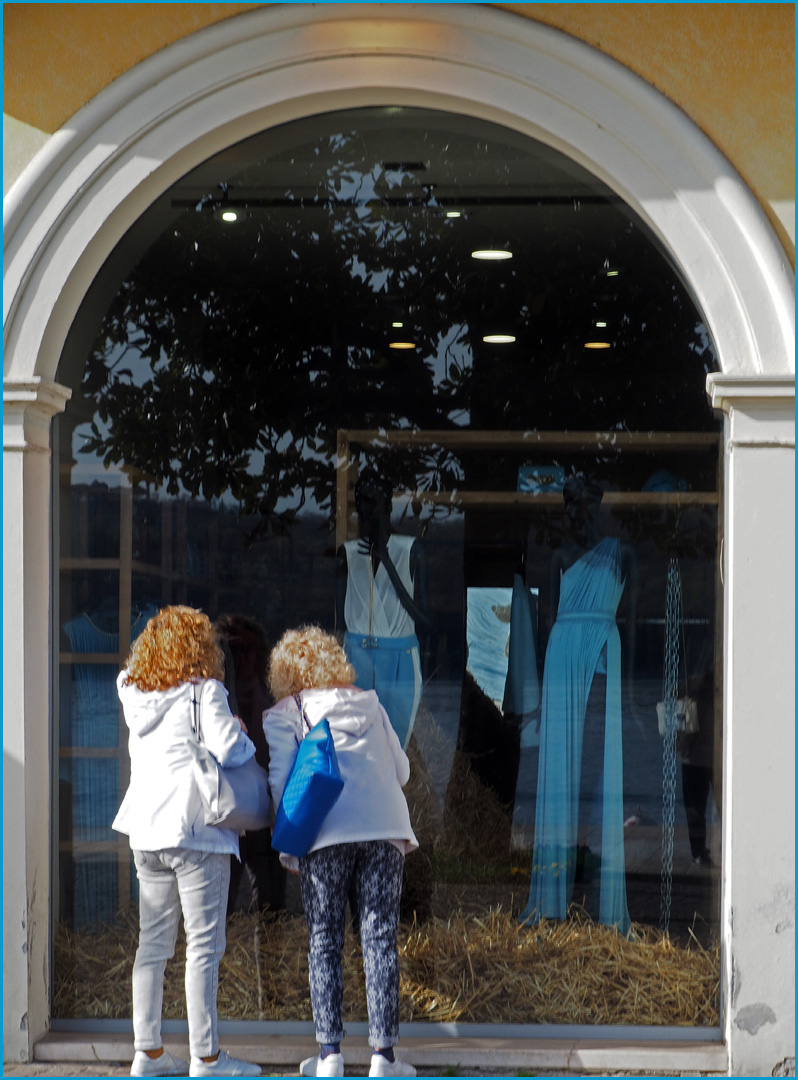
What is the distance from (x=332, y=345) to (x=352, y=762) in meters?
1.85

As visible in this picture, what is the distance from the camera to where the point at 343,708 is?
13.1 feet

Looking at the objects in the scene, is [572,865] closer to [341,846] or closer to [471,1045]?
[471,1045]

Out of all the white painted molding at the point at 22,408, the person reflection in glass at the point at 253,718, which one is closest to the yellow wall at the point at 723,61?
the white painted molding at the point at 22,408

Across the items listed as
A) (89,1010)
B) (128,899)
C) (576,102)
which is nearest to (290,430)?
(576,102)

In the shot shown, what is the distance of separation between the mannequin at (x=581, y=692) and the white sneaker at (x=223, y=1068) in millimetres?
1316

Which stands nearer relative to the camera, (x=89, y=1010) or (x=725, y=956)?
(x=725, y=956)

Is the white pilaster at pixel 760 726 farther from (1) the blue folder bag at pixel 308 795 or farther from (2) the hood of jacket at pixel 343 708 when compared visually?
(1) the blue folder bag at pixel 308 795

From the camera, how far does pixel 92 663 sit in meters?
4.67

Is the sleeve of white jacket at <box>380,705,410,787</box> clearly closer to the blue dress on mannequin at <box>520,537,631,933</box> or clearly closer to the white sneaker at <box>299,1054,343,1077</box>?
the blue dress on mannequin at <box>520,537,631,933</box>

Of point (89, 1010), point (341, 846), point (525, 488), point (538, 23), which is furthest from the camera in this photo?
point (525, 488)

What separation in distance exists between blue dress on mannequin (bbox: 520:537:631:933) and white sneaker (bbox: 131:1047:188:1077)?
1.48 m

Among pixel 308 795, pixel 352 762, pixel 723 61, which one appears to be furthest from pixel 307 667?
pixel 723 61

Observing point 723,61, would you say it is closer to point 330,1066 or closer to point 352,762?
point 352,762

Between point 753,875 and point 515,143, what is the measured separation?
2.86 m
